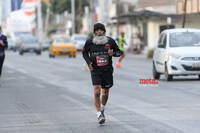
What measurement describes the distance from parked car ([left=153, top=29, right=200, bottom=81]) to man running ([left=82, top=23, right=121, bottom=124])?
9.92 m

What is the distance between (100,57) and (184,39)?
11.3 metres

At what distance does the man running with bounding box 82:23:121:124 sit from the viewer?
10.8 m

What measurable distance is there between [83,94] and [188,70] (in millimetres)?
4755

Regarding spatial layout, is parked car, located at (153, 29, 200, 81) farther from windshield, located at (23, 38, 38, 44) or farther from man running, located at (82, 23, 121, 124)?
windshield, located at (23, 38, 38, 44)

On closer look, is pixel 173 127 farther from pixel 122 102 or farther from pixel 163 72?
pixel 163 72

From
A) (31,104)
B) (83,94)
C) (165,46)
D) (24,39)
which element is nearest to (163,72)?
(165,46)

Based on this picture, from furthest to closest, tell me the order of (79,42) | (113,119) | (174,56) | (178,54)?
(79,42) → (174,56) → (178,54) → (113,119)

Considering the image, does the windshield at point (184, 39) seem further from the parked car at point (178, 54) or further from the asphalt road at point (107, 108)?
the asphalt road at point (107, 108)

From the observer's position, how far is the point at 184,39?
Result: 2172 centimetres

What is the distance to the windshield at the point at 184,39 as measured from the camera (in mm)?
21484

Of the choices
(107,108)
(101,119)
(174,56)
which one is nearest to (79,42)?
(174,56)

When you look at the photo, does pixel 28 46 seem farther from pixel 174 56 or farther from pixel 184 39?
pixel 174 56

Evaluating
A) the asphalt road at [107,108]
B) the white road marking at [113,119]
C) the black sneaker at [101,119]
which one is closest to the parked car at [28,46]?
the asphalt road at [107,108]

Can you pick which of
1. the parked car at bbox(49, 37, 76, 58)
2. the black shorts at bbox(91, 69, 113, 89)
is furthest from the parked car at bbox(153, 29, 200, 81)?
the parked car at bbox(49, 37, 76, 58)
